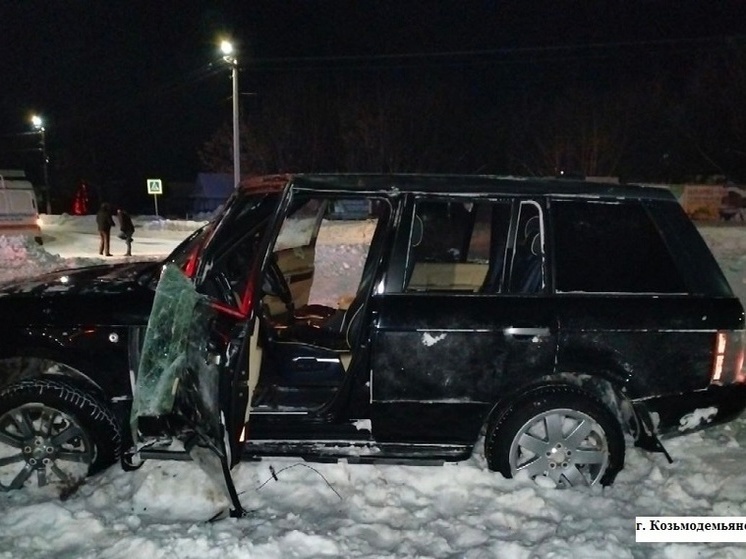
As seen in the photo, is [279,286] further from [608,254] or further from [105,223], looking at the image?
[105,223]

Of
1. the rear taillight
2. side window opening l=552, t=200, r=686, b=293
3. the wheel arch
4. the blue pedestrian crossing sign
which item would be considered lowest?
the wheel arch

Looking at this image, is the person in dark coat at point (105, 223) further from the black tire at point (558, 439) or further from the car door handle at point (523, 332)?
the car door handle at point (523, 332)

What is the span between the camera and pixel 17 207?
1891 centimetres

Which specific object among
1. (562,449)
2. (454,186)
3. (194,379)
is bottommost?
(562,449)

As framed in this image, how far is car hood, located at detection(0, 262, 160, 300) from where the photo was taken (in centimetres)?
420

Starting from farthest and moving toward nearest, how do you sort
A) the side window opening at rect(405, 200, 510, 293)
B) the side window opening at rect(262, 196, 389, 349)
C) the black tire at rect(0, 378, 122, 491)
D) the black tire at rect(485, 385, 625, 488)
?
the side window opening at rect(262, 196, 389, 349) < the side window opening at rect(405, 200, 510, 293) < the black tire at rect(485, 385, 625, 488) < the black tire at rect(0, 378, 122, 491)

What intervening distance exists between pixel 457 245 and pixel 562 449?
1.62 metres

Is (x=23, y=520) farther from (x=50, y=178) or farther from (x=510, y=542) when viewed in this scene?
(x=50, y=178)

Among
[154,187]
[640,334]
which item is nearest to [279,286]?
[640,334]

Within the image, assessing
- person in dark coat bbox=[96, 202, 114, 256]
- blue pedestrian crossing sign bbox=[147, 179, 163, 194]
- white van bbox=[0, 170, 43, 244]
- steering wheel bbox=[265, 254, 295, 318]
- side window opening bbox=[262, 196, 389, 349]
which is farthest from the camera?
blue pedestrian crossing sign bbox=[147, 179, 163, 194]

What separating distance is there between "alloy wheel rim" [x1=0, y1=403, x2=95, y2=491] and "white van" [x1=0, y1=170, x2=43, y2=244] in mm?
16588

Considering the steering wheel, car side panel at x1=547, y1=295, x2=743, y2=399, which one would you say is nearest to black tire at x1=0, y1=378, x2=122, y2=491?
the steering wheel

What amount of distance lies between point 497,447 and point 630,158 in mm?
46920

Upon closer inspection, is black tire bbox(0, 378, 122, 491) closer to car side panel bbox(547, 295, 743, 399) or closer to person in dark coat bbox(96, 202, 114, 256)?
car side panel bbox(547, 295, 743, 399)
